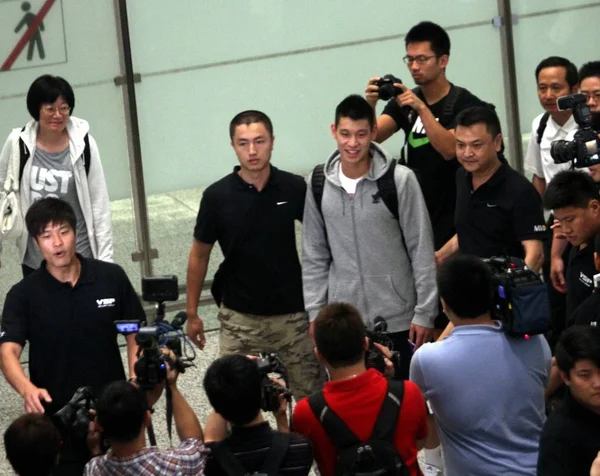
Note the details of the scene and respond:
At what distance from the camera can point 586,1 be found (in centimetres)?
1011

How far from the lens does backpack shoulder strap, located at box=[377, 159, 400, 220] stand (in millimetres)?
6203

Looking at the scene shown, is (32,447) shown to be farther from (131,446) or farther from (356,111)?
(356,111)

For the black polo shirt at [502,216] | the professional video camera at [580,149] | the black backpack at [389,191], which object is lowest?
the black polo shirt at [502,216]

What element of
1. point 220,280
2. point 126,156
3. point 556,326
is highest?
point 126,156

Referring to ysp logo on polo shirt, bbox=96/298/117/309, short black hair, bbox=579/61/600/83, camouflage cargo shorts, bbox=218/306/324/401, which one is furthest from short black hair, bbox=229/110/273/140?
short black hair, bbox=579/61/600/83

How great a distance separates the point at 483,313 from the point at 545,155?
299cm

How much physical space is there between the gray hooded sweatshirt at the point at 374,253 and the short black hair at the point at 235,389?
1698 millimetres

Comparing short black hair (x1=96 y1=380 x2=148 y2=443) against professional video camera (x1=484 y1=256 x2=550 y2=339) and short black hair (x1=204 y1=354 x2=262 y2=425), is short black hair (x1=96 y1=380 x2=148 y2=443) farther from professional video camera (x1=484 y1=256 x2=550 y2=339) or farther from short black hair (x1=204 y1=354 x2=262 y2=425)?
professional video camera (x1=484 y1=256 x2=550 y2=339)

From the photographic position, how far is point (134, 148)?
29.9 feet

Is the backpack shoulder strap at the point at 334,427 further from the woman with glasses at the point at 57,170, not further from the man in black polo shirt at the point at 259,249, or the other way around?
the woman with glasses at the point at 57,170

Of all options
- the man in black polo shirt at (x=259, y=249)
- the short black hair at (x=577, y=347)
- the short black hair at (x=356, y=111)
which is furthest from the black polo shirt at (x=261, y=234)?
the short black hair at (x=577, y=347)

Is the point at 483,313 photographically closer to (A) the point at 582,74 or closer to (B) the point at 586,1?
(A) the point at 582,74

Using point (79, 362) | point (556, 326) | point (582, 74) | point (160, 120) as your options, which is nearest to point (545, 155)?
point (582, 74)

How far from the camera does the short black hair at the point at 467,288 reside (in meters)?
4.91
